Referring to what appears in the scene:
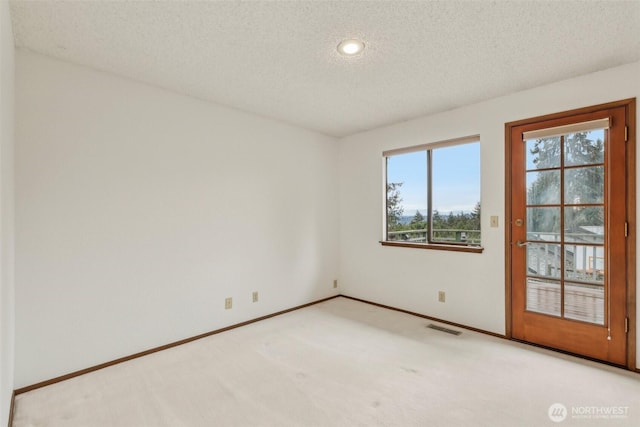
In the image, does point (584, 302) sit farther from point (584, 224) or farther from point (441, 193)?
point (441, 193)

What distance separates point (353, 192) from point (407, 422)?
3049mm

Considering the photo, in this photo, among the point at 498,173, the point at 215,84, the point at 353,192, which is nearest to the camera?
the point at 215,84

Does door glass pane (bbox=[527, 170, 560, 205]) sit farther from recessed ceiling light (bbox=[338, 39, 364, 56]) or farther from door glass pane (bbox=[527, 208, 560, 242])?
recessed ceiling light (bbox=[338, 39, 364, 56])

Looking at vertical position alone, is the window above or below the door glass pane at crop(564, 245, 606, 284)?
above

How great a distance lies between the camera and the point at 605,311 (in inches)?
98.8

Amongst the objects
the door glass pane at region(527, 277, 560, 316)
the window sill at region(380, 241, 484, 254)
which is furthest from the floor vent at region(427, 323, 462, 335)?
the window sill at region(380, 241, 484, 254)

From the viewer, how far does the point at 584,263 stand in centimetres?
262

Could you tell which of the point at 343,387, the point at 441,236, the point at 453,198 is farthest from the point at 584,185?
the point at 343,387

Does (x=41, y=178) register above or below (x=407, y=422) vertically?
above

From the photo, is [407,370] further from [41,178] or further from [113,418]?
[41,178]

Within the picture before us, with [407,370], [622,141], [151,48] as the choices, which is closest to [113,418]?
[407,370]

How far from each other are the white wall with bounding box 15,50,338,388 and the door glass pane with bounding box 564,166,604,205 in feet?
9.33

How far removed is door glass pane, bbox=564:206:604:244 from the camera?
2551 millimetres

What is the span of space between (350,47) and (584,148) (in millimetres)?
2179
